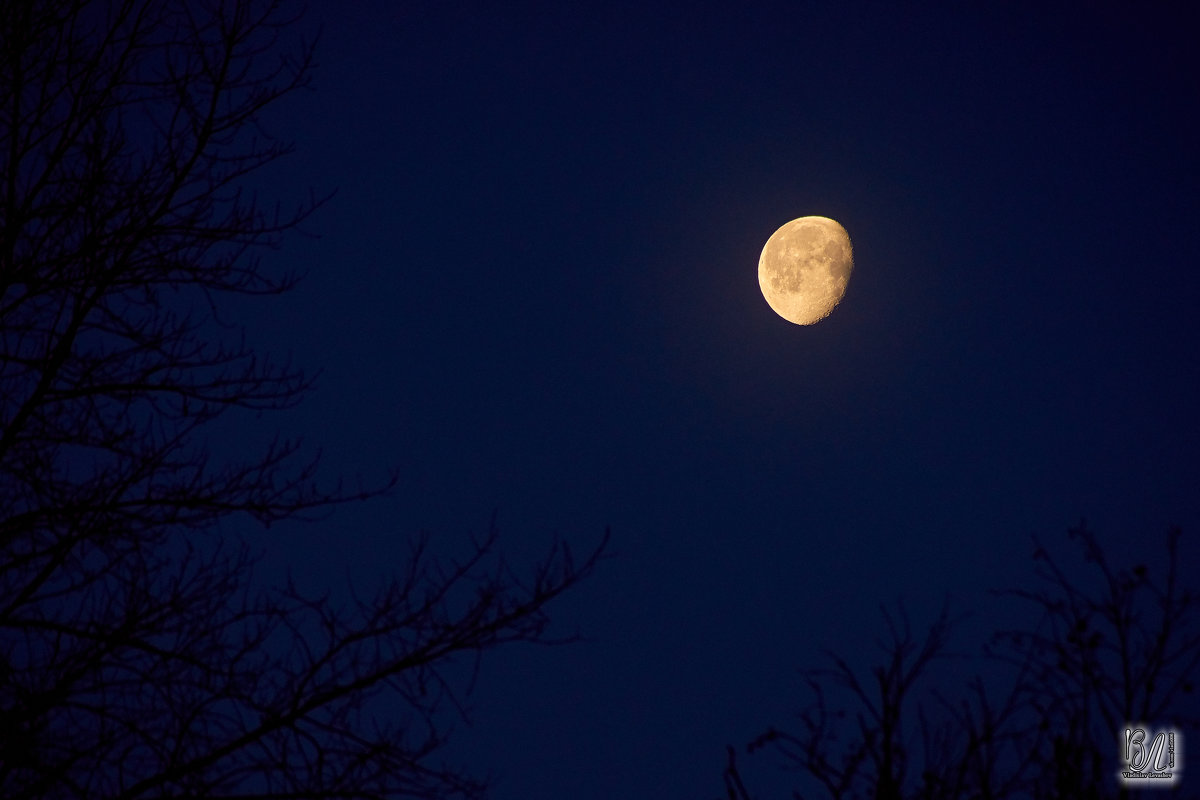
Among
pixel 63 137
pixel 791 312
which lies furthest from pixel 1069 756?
pixel 791 312

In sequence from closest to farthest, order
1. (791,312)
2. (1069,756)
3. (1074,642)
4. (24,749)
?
(24,749), (1069,756), (1074,642), (791,312)

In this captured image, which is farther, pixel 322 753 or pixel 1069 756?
pixel 1069 756

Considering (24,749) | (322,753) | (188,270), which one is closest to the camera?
(24,749)

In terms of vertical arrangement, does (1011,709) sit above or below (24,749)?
above

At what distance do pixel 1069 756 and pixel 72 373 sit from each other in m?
4.21

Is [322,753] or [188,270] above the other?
[188,270]

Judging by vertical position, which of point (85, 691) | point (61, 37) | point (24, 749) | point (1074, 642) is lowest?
point (24, 749)

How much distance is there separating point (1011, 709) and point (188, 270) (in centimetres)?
388

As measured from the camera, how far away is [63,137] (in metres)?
3.81

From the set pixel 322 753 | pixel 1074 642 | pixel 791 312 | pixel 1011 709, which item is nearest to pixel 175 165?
pixel 322 753

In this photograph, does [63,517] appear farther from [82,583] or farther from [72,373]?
[72,373]

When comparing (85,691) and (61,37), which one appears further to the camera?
(61,37)

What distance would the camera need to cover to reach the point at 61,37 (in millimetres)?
3867

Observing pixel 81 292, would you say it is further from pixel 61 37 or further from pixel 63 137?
pixel 61 37
